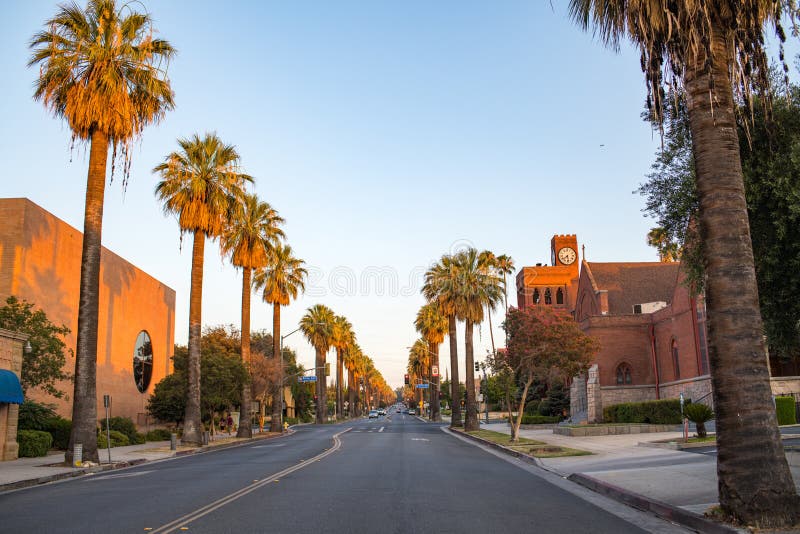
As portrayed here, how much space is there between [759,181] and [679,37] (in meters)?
3.53

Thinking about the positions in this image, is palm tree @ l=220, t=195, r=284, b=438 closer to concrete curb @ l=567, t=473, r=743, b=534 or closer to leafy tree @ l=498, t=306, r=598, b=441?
leafy tree @ l=498, t=306, r=598, b=441

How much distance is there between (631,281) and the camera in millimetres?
64250

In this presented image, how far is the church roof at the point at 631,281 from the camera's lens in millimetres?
62312

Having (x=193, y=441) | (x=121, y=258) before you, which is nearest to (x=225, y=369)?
(x=193, y=441)

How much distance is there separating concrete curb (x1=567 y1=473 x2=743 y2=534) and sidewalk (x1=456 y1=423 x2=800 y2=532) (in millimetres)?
19

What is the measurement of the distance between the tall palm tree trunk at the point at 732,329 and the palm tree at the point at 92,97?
21.8 metres

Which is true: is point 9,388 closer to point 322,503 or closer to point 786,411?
point 322,503

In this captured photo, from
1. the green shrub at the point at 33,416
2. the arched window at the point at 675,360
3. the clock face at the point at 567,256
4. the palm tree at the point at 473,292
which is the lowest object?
the green shrub at the point at 33,416

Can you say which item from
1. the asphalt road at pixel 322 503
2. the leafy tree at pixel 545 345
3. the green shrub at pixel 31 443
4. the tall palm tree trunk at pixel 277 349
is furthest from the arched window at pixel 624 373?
the green shrub at pixel 31 443

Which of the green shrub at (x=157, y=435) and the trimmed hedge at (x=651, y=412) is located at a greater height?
the trimmed hedge at (x=651, y=412)

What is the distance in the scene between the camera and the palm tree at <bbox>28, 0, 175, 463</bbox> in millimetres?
25203

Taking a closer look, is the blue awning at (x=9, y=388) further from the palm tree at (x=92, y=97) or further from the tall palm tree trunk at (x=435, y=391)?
the tall palm tree trunk at (x=435, y=391)

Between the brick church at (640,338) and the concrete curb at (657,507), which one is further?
the brick church at (640,338)

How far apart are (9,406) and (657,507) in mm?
24613
